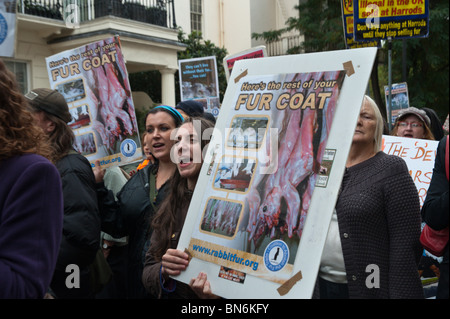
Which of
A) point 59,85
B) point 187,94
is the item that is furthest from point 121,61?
point 187,94

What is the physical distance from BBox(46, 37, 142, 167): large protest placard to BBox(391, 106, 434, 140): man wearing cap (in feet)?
8.30

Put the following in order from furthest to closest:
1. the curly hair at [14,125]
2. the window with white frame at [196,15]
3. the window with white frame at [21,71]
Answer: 1. the window with white frame at [196,15]
2. the window with white frame at [21,71]
3. the curly hair at [14,125]

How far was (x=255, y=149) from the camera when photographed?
7.59 feet

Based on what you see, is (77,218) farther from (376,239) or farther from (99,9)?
(99,9)

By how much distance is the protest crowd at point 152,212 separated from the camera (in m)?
1.74

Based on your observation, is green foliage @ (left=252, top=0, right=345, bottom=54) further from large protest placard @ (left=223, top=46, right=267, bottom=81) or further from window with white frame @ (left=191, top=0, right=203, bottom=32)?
large protest placard @ (left=223, top=46, right=267, bottom=81)

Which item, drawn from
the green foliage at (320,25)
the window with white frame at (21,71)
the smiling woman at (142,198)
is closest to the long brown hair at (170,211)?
the smiling woman at (142,198)

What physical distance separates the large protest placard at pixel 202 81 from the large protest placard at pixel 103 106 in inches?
215

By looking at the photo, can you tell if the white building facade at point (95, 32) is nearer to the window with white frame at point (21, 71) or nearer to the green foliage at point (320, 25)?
the window with white frame at point (21, 71)

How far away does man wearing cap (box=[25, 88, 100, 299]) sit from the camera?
9.87ft

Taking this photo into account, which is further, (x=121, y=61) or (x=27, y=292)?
(x=121, y=61)

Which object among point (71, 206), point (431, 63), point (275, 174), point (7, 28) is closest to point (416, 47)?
point (431, 63)
